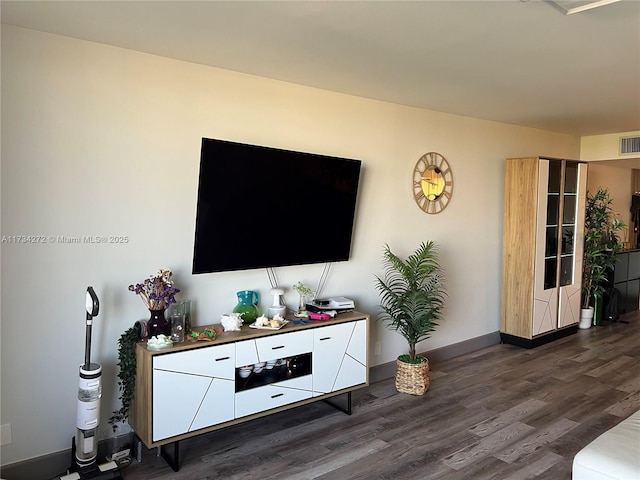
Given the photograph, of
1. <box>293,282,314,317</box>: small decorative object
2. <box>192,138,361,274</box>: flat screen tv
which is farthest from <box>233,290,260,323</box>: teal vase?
<box>293,282,314,317</box>: small decorative object

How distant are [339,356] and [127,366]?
143 centimetres

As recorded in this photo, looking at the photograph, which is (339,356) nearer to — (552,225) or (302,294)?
(302,294)

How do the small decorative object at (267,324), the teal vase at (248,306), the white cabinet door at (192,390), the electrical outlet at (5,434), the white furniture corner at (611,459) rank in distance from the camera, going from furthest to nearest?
the teal vase at (248,306), the small decorative object at (267,324), the white cabinet door at (192,390), the electrical outlet at (5,434), the white furniture corner at (611,459)

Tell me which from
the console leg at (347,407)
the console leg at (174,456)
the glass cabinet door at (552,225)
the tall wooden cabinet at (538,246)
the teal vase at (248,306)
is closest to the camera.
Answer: the console leg at (174,456)

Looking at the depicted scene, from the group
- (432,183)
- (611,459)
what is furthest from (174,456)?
(432,183)

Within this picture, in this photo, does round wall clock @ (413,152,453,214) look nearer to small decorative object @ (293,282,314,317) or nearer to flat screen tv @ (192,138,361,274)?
flat screen tv @ (192,138,361,274)

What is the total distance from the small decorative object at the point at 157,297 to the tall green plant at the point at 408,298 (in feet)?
6.21

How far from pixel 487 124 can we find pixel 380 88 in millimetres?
1936

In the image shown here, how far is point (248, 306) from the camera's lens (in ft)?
11.0

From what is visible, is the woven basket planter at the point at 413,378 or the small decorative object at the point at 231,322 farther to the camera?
the woven basket planter at the point at 413,378

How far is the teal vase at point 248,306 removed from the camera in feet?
10.8

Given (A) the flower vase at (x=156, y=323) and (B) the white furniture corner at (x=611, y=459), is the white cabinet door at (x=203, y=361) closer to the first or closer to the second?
(A) the flower vase at (x=156, y=323)

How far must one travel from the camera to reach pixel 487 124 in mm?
5188

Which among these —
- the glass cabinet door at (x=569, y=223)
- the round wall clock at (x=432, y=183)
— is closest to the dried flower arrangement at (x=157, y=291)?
the round wall clock at (x=432, y=183)
